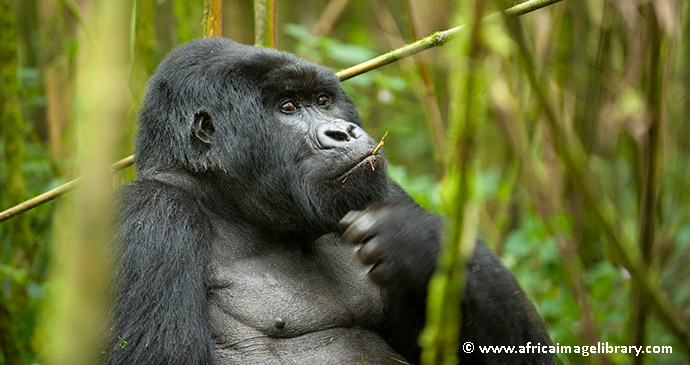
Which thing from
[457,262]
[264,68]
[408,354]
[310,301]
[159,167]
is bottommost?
[408,354]

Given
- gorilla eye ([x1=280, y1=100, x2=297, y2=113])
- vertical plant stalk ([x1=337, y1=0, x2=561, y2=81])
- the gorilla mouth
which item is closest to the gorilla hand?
the gorilla mouth

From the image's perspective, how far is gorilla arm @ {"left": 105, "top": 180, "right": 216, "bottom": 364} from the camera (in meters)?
2.13

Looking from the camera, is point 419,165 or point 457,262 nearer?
point 457,262

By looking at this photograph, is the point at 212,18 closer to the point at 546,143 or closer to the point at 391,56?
the point at 391,56

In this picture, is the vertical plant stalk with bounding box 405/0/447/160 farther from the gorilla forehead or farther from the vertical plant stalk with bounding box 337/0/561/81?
the vertical plant stalk with bounding box 337/0/561/81

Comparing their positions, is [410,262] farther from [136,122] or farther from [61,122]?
[61,122]

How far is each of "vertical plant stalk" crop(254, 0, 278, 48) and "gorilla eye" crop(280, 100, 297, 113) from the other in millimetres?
576

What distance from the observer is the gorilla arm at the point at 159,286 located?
213cm

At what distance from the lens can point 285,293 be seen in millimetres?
2531

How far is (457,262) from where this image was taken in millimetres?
1029

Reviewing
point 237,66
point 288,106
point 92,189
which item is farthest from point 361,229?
point 92,189

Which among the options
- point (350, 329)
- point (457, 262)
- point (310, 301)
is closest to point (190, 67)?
point (310, 301)

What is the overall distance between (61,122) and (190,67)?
2.40 meters

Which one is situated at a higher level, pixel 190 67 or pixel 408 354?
pixel 190 67
